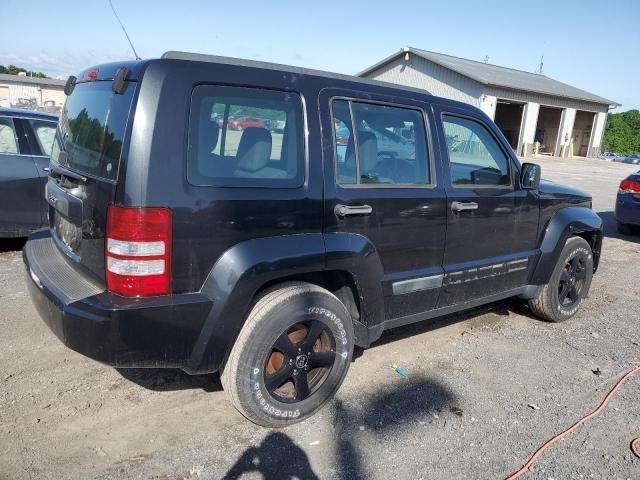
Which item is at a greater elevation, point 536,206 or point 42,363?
point 536,206

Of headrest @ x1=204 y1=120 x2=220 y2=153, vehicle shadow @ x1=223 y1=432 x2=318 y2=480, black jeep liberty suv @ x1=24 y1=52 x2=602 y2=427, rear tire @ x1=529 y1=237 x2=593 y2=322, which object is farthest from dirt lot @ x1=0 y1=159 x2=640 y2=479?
headrest @ x1=204 y1=120 x2=220 y2=153

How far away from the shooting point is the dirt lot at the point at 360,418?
255cm

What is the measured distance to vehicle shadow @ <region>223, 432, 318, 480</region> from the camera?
248 cm

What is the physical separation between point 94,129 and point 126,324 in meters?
1.09

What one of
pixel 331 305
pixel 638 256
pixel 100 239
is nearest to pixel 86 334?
pixel 100 239

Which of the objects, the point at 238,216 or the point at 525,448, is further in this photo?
the point at 525,448

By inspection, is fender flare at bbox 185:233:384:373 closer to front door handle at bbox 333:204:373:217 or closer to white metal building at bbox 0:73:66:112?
front door handle at bbox 333:204:373:217

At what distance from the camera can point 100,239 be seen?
2438 mm

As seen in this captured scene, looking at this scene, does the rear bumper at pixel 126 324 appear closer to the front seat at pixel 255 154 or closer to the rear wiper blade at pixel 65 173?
the rear wiper blade at pixel 65 173

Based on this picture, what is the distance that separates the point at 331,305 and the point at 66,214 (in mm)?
1560

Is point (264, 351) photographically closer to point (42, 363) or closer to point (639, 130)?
point (42, 363)

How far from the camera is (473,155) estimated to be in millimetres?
3789

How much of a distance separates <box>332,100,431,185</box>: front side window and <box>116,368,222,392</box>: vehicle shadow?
157 cm

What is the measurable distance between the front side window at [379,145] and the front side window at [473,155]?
0.94 feet
